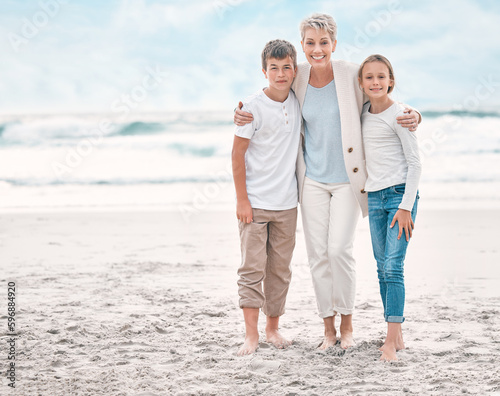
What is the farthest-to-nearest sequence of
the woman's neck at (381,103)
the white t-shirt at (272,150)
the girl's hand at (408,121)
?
the white t-shirt at (272,150)
the woman's neck at (381,103)
the girl's hand at (408,121)

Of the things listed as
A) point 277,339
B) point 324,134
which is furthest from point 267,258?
point 324,134

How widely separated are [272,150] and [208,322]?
4.50ft

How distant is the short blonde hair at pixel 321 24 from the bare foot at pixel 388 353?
6.00ft

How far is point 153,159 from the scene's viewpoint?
1622cm

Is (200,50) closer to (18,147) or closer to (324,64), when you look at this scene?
(18,147)

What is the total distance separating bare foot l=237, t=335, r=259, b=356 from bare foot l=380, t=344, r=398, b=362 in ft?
2.43

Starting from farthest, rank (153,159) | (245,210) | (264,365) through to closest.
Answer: (153,159) → (245,210) → (264,365)

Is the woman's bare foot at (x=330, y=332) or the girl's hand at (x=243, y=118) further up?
the girl's hand at (x=243, y=118)

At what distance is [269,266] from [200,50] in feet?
A: 66.4

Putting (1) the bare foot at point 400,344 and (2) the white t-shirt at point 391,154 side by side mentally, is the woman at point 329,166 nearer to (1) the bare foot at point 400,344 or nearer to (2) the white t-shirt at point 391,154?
(2) the white t-shirt at point 391,154

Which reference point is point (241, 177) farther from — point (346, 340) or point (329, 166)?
point (346, 340)

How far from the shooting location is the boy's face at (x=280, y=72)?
3.21 meters

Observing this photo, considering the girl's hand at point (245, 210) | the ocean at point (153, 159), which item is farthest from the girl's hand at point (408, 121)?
the ocean at point (153, 159)

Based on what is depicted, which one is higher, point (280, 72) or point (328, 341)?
point (280, 72)
